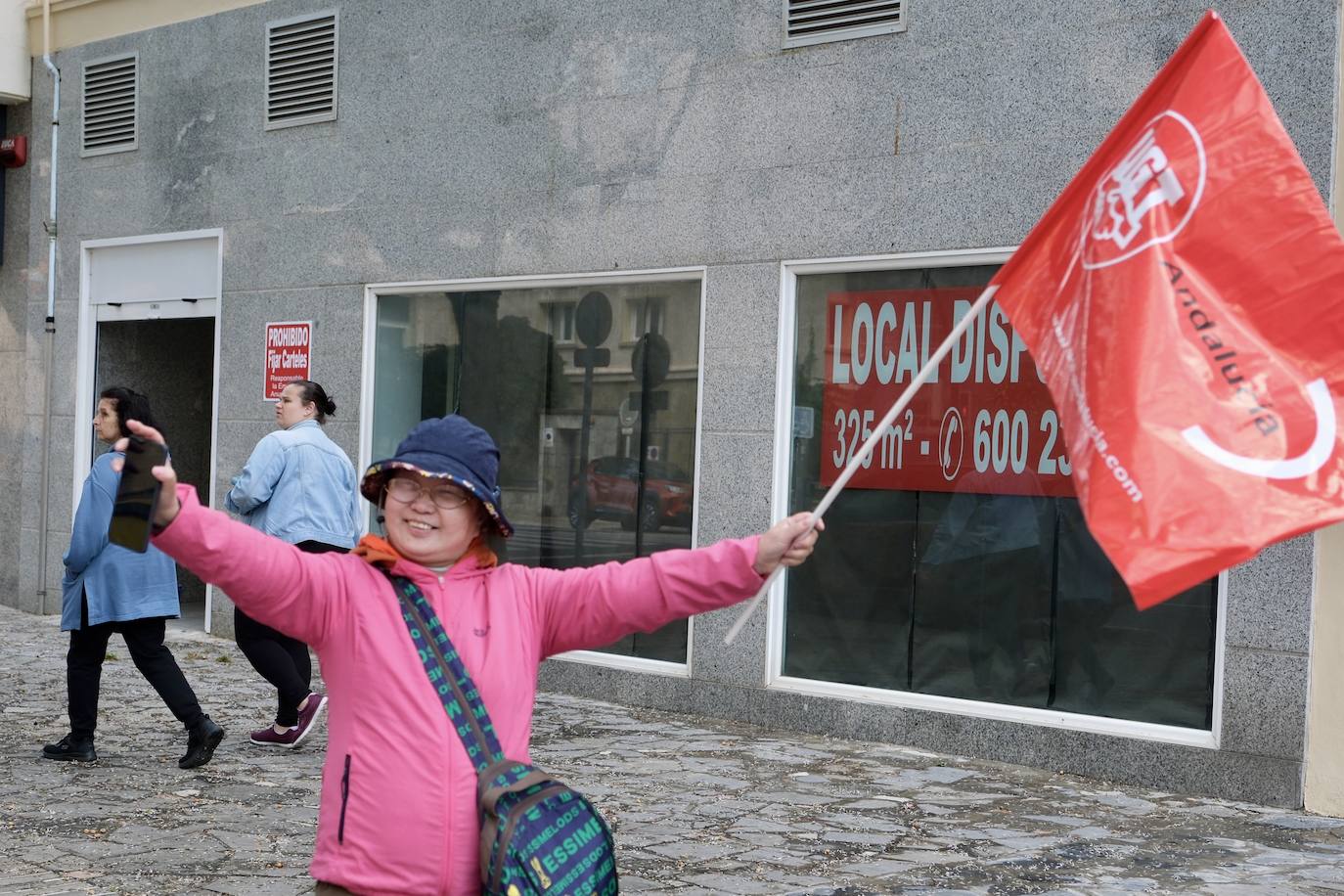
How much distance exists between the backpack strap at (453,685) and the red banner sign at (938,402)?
18.7 ft

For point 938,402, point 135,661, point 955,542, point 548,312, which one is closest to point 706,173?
point 548,312

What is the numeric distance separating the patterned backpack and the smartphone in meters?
0.53

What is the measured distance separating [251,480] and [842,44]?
3985 mm

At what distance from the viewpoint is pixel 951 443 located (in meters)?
8.88

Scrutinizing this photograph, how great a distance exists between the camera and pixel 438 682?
3.15m

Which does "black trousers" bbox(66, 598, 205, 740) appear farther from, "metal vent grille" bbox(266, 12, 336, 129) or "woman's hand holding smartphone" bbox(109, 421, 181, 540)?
"metal vent grille" bbox(266, 12, 336, 129)

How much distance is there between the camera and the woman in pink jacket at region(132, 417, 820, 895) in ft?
10.1

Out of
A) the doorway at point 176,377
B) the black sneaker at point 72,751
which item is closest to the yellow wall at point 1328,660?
the black sneaker at point 72,751

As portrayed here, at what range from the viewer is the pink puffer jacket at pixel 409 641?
10.1ft

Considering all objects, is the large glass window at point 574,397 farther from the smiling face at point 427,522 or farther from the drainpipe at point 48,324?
the smiling face at point 427,522

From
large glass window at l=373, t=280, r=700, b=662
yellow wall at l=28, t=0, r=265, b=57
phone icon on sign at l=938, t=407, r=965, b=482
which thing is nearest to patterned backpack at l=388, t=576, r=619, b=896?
phone icon on sign at l=938, t=407, r=965, b=482

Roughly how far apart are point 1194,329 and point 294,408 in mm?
5978

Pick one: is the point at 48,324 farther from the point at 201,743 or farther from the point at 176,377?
the point at 201,743

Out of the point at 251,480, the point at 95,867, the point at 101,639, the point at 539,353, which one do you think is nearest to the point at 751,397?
the point at 539,353
